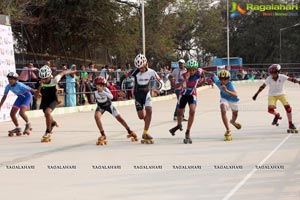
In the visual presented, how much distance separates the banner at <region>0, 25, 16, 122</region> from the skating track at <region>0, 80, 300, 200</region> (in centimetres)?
441

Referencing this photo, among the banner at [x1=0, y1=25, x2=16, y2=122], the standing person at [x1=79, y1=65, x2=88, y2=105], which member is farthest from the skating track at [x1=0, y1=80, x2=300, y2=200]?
the standing person at [x1=79, y1=65, x2=88, y2=105]

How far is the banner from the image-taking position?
56.2ft

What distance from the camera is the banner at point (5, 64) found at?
56.2 ft

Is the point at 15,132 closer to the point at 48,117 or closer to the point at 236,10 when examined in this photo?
the point at 48,117

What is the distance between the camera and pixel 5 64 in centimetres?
1750

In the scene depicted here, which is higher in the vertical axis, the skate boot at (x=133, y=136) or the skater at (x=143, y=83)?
the skater at (x=143, y=83)

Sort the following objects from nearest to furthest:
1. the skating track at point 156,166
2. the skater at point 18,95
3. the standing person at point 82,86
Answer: the skating track at point 156,166 < the skater at point 18,95 < the standing person at point 82,86

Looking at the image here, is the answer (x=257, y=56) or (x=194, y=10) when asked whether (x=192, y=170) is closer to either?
(x=194, y=10)

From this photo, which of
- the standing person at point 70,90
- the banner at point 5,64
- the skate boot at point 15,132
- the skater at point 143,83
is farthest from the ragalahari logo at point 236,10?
the skater at point 143,83

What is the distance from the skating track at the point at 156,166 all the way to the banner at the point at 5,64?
174 inches

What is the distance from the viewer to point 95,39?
3603cm

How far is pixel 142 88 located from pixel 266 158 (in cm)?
337

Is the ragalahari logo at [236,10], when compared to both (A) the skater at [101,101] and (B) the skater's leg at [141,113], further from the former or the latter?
(A) the skater at [101,101]

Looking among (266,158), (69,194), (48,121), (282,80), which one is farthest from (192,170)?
(282,80)
